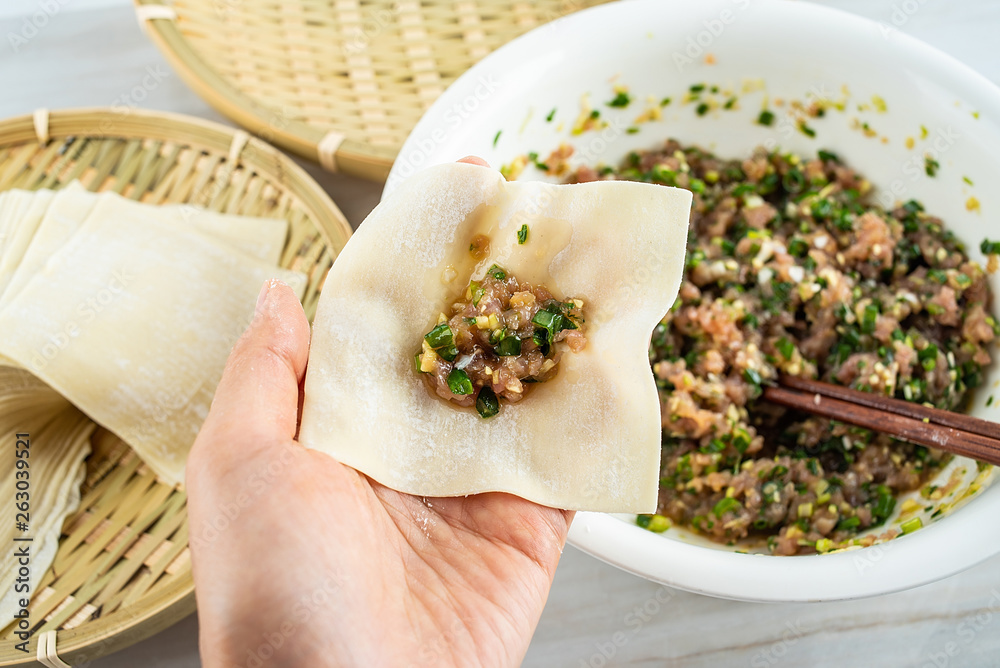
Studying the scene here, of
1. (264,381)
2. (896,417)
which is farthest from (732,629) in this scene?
(264,381)

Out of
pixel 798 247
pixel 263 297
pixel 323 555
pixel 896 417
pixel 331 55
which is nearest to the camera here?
pixel 323 555

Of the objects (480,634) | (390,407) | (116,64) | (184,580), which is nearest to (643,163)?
(390,407)

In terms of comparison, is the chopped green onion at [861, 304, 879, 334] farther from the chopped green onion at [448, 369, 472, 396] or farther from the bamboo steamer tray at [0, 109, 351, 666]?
the bamboo steamer tray at [0, 109, 351, 666]

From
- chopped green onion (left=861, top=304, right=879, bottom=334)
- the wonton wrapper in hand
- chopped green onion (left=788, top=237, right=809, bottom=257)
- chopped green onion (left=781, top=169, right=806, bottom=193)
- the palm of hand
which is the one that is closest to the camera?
the palm of hand

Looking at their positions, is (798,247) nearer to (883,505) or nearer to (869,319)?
(869,319)

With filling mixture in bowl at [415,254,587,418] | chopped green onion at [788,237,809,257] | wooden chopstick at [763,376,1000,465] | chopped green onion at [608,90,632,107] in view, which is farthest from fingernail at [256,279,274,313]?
chopped green onion at [788,237,809,257]

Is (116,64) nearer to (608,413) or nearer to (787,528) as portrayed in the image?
(608,413)

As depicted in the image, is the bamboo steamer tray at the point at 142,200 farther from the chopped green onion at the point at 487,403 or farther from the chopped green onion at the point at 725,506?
the chopped green onion at the point at 725,506
